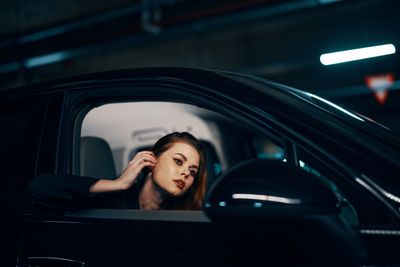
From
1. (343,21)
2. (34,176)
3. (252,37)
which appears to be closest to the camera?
(34,176)

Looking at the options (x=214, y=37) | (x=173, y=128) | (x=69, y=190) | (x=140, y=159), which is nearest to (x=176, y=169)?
(x=140, y=159)

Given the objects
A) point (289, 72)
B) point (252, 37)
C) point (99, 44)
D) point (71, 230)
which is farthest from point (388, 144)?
point (289, 72)

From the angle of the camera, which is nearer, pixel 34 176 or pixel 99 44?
pixel 34 176

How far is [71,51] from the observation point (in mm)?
9359

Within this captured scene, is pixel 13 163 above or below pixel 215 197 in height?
above

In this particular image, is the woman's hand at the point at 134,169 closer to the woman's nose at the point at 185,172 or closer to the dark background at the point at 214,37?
the woman's nose at the point at 185,172

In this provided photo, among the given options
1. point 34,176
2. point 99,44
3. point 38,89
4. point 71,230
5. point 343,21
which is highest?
point 343,21

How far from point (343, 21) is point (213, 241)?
34.8ft

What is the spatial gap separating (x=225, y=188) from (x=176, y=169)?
986 millimetres

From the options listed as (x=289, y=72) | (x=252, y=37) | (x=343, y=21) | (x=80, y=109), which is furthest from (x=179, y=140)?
(x=289, y=72)

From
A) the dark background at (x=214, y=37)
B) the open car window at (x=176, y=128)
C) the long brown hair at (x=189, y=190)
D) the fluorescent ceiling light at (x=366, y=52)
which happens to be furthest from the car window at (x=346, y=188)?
the fluorescent ceiling light at (x=366, y=52)

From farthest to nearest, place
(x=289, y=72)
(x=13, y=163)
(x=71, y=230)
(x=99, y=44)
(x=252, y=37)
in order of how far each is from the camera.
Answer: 1. (x=289, y=72)
2. (x=252, y=37)
3. (x=99, y=44)
4. (x=13, y=163)
5. (x=71, y=230)

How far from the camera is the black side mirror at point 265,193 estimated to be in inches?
44.9

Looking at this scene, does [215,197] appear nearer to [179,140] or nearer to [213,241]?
[213,241]
